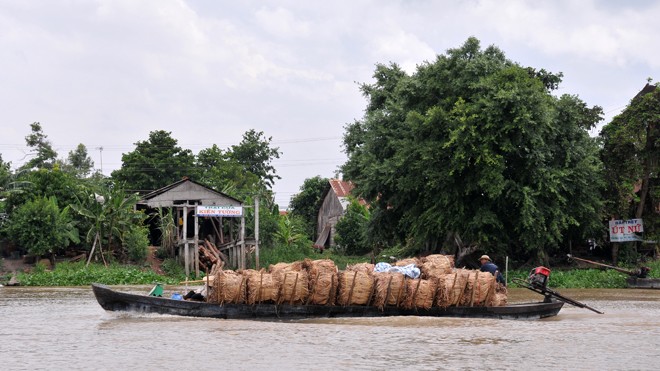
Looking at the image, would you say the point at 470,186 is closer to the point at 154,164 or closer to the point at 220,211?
the point at 220,211

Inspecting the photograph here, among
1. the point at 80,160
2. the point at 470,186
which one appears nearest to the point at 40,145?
the point at 80,160

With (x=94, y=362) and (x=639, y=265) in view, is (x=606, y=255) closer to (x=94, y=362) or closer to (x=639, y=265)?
(x=639, y=265)

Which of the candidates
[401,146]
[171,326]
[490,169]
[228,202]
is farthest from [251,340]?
[228,202]

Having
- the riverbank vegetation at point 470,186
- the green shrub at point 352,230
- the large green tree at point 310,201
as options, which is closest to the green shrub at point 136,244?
the riverbank vegetation at point 470,186

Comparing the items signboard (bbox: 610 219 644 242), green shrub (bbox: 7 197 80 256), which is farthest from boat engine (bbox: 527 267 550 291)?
green shrub (bbox: 7 197 80 256)

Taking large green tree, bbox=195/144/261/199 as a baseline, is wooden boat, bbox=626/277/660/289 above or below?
below

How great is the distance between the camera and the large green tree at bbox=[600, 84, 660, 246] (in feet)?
93.5

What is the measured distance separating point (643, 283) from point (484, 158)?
23.5 feet

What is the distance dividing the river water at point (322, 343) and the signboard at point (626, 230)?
12.7 meters

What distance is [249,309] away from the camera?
15.4m

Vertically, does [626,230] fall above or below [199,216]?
below

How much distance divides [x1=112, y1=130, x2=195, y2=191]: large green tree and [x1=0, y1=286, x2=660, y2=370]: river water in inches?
1309

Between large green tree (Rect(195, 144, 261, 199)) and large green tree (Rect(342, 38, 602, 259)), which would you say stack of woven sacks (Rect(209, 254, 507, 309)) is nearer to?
large green tree (Rect(342, 38, 602, 259))

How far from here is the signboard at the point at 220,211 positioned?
99.1 ft
